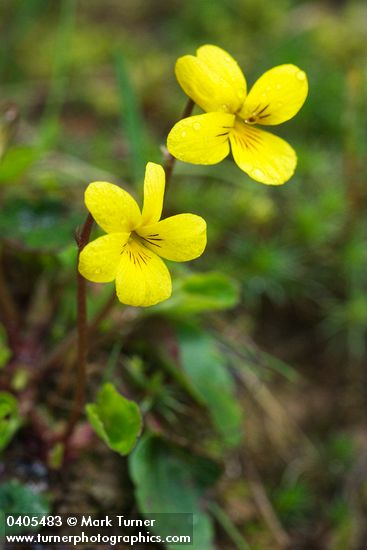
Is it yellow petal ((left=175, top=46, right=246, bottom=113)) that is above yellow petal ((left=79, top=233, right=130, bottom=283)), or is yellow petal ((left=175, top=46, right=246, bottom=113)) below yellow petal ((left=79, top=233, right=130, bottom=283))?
above

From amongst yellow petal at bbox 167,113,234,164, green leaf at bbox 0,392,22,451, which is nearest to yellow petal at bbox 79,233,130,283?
yellow petal at bbox 167,113,234,164

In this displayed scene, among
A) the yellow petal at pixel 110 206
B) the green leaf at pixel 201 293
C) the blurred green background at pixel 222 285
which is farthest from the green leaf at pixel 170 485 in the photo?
the yellow petal at pixel 110 206

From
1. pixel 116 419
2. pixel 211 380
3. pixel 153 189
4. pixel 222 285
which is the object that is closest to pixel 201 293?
pixel 222 285

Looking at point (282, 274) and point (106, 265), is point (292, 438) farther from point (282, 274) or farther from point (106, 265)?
point (106, 265)

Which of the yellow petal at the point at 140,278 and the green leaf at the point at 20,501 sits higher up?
the yellow petal at the point at 140,278

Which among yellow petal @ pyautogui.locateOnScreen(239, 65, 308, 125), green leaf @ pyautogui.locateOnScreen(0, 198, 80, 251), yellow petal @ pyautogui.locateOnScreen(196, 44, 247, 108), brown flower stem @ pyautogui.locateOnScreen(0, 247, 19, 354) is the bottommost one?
brown flower stem @ pyautogui.locateOnScreen(0, 247, 19, 354)

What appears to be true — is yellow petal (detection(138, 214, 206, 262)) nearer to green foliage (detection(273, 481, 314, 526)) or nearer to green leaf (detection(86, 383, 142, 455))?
green leaf (detection(86, 383, 142, 455))

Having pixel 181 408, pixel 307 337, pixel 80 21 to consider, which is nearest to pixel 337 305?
pixel 307 337

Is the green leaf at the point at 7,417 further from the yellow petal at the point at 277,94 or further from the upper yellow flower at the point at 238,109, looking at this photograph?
the yellow petal at the point at 277,94
